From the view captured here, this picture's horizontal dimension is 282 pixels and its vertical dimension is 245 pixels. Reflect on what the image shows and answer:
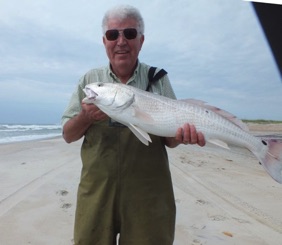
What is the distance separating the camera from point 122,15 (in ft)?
8.25

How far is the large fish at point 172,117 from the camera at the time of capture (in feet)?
8.00

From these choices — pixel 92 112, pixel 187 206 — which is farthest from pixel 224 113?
pixel 187 206

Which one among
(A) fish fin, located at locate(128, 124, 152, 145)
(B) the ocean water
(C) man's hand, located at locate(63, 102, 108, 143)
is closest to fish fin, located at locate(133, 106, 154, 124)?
(A) fish fin, located at locate(128, 124, 152, 145)

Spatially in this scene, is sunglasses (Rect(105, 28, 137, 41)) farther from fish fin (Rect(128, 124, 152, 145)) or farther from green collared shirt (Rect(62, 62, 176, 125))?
fish fin (Rect(128, 124, 152, 145))

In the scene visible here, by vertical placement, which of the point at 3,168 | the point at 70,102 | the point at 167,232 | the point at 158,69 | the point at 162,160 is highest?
the point at 158,69

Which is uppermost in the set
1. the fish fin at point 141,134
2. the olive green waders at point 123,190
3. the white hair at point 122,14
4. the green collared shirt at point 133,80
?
the white hair at point 122,14

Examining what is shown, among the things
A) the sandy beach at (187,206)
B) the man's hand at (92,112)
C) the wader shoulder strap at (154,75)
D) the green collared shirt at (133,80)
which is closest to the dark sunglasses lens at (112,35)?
the green collared shirt at (133,80)

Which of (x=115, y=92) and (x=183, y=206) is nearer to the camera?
(x=115, y=92)

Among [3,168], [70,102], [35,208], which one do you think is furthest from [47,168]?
[70,102]

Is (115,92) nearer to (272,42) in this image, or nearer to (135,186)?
(135,186)

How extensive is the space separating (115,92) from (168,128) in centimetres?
45

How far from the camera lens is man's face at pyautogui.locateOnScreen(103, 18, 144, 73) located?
98.4 inches

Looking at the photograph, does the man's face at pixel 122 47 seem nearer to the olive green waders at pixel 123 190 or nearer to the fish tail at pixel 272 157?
the olive green waders at pixel 123 190

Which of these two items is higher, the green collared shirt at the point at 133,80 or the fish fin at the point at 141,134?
the green collared shirt at the point at 133,80
